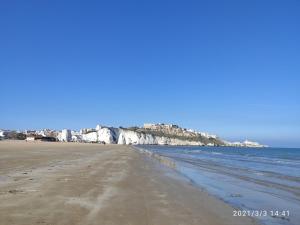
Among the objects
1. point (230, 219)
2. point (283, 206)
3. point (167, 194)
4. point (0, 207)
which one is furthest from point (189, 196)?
point (0, 207)

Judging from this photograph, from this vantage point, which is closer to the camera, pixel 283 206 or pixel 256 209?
pixel 256 209

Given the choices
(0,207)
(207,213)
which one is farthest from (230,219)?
(0,207)

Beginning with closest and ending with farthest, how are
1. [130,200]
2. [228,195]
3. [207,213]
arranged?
[207,213], [130,200], [228,195]

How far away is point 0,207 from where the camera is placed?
30.6 feet

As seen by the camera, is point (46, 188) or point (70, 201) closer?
point (70, 201)

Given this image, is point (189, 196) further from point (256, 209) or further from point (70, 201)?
point (70, 201)

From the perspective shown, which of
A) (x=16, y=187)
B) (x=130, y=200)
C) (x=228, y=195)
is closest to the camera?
(x=130, y=200)

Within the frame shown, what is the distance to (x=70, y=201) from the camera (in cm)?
1078

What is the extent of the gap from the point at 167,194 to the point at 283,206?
387 cm

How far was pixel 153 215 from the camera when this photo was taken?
9.55 metres

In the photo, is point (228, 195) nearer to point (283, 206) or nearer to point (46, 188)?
point (283, 206)

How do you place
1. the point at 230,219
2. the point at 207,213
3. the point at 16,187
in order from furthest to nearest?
the point at 16,187, the point at 207,213, the point at 230,219

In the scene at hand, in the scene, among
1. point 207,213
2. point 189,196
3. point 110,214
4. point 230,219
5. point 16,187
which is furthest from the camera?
point 189,196

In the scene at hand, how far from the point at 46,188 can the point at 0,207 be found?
4028 mm
